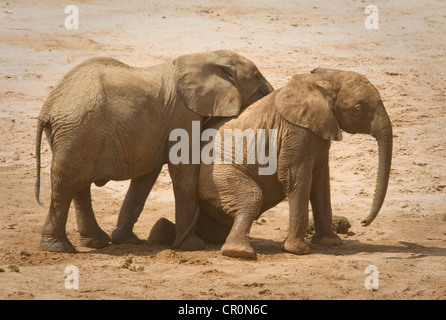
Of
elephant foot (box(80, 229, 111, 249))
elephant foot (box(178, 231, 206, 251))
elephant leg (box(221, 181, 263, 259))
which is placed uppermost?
elephant leg (box(221, 181, 263, 259))

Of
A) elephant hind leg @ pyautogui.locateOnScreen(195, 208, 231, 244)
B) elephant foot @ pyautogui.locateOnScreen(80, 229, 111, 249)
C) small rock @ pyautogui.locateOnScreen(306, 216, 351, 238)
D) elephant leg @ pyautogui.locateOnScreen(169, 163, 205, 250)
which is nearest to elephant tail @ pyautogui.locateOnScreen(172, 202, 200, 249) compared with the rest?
elephant leg @ pyautogui.locateOnScreen(169, 163, 205, 250)

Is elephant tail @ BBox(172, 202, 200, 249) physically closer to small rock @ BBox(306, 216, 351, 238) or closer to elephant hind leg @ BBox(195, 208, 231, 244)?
elephant hind leg @ BBox(195, 208, 231, 244)

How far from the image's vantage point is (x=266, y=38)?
17.2m

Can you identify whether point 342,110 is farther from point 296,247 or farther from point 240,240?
point 240,240

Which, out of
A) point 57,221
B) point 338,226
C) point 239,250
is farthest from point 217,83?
point 338,226

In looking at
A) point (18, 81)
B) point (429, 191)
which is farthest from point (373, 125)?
point (18, 81)

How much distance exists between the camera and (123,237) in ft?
33.6

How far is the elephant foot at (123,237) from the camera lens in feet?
33.6

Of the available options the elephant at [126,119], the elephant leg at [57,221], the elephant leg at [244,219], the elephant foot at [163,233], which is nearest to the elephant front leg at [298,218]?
the elephant leg at [244,219]

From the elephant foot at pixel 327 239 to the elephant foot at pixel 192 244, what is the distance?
4.18ft

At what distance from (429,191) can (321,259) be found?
355 cm

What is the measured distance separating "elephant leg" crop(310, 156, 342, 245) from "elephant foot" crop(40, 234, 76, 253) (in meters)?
2.65

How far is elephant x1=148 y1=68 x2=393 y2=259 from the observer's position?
9.48 meters

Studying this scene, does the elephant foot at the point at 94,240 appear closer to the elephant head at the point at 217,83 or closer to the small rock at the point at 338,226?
the elephant head at the point at 217,83
